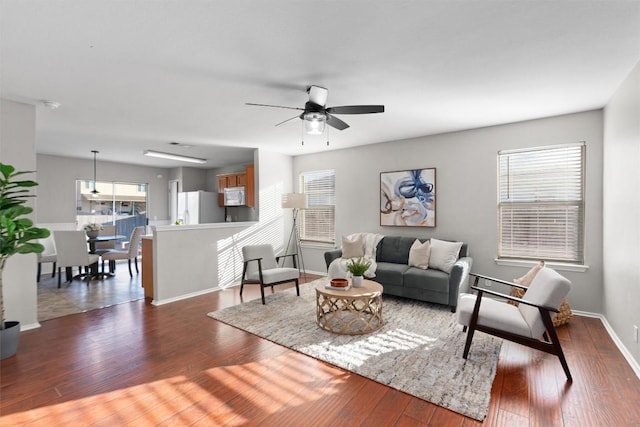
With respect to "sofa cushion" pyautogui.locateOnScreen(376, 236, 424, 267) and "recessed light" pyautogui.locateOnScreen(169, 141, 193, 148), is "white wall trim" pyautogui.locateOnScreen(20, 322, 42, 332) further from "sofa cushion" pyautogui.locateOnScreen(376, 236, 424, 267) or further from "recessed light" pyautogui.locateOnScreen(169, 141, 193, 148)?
"sofa cushion" pyautogui.locateOnScreen(376, 236, 424, 267)

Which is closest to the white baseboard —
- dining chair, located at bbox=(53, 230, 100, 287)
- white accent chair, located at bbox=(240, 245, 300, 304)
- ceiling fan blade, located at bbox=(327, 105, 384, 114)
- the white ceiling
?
the white ceiling

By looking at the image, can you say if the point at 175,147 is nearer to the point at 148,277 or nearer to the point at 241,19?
the point at 148,277

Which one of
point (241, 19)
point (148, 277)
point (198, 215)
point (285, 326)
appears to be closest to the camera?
point (241, 19)

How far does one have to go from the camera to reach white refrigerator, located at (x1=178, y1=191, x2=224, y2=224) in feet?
24.2

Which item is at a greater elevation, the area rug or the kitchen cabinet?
the kitchen cabinet


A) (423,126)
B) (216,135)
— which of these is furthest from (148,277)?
(423,126)

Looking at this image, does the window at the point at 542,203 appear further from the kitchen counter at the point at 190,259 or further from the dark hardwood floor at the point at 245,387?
the kitchen counter at the point at 190,259

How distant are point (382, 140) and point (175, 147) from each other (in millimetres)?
3932

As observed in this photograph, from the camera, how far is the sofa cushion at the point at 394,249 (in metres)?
4.96

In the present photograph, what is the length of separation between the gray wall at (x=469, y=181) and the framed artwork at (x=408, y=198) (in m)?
0.11

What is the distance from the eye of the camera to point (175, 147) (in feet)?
19.6

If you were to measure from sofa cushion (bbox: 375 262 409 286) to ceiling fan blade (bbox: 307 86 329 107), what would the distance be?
8.51 feet

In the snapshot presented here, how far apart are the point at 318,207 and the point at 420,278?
2.85 meters

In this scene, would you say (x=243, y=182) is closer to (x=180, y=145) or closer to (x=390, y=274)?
(x=180, y=145)
